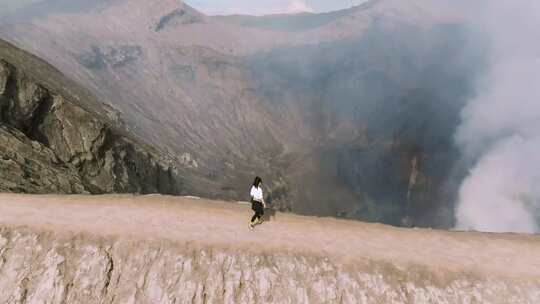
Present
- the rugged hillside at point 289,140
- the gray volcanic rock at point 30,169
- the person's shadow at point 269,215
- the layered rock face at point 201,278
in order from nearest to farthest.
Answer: the layered rock face at point 201,278 → the person's shadow at point 269,215 → the gray volcanic rock at point 30,169 → the rugged hillside at point 289,140

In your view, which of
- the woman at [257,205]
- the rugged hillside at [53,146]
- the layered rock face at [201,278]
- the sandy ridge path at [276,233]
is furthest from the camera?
the rugged hillside at [53,146]

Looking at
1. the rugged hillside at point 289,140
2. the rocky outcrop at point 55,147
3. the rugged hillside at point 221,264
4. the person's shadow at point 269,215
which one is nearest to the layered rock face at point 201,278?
the rugged hillside at point 221,264

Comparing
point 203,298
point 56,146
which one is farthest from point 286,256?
point 56,146

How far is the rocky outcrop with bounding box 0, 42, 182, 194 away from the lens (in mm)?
40469

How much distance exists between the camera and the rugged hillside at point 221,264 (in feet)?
65.0

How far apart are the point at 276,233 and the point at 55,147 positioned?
40.7 m

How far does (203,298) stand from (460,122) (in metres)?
162

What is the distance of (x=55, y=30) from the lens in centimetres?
19000

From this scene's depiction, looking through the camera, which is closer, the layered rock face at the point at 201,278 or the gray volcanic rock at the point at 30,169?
the layered rock face at the point at 201,278

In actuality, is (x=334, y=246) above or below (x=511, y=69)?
below

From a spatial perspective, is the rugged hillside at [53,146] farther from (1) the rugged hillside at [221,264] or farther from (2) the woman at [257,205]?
(2) the woman at [257,205]

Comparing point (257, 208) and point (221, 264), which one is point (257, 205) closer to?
point (257, 208)

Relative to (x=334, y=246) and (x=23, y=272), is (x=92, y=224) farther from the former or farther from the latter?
(x=334, y=246)

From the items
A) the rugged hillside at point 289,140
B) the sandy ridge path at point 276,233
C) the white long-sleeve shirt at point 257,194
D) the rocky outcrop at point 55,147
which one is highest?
the rugged hillside at point 289,140
